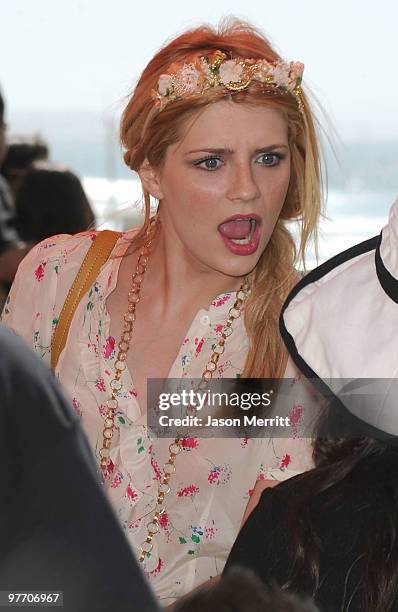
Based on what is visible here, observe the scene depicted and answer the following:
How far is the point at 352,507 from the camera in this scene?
1599 mm

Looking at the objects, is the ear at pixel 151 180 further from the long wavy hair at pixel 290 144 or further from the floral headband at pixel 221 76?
the floral headband at pixel 221 76

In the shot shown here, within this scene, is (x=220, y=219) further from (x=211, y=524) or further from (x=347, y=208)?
(x=347, y=208)

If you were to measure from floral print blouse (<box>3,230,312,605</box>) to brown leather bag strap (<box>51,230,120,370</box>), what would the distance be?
0.05 feet

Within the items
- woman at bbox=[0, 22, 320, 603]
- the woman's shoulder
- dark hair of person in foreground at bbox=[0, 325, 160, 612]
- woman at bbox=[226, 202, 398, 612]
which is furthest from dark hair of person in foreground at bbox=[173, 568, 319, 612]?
the woman's shoulder

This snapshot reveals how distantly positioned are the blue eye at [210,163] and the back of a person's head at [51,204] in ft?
4.98

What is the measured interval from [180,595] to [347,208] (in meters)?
3.00

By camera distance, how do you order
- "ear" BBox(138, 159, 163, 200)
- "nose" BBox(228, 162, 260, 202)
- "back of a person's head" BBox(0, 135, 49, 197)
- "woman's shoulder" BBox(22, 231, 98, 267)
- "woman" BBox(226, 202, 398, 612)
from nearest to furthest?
"woman" BBox(226, 202, 398, 612) < "nose" BBox(228, 162, 260, 202) < "ear" BBox(138, 159, 163, 200) < "woman's shoulder" BBox(22, 231, 98, 267) < "back of a person's head" BBox(0, 135, 49, 197)

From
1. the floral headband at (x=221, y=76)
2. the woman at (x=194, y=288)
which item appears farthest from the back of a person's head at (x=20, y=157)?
the floral headband at (x=221, y=76)

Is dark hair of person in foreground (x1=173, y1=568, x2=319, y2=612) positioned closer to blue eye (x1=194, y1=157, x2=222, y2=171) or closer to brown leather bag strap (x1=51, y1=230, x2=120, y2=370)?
blue eye (x1=194, y1=157, x2=222, y2=171)

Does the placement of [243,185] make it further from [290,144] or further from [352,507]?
[352,507]

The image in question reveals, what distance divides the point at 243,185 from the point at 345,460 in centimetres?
76

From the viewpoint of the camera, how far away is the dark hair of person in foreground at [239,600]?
0.84 metres

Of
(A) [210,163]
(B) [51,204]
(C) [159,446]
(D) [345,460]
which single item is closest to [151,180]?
(A) [210,163]

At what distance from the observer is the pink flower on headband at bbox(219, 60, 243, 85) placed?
2.23 meters
